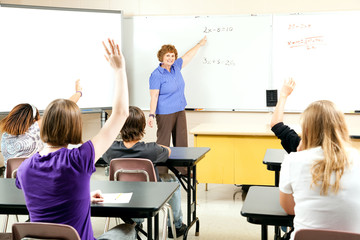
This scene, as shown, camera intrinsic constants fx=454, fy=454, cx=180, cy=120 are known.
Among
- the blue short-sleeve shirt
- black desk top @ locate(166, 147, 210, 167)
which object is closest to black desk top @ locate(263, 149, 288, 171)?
black desk top @ locate(166, 147, 210, 167)

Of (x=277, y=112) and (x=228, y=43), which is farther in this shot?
(x=228, y=43)

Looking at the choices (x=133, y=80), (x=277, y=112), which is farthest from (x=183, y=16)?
(x=277, y=112)

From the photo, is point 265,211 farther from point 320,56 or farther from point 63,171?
point 320,56

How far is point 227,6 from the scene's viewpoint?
6.07 meters

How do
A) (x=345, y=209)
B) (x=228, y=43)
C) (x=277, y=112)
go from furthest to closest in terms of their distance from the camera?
(x=228, y=43) → (x=277, y=112) → (x=345, y=209)

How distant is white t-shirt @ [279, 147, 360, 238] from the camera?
180 cm

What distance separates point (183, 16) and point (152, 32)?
0.49 meters

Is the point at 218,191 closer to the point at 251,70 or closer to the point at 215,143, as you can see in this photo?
the point at 215,143

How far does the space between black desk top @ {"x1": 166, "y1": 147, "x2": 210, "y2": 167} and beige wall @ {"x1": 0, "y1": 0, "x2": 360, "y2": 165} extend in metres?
2.12

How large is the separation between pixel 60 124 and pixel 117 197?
0.52 meters

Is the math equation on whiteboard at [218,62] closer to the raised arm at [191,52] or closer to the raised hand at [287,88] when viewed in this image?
the raised arm at [191,52]

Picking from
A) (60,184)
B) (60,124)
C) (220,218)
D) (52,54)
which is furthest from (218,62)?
(60,184)

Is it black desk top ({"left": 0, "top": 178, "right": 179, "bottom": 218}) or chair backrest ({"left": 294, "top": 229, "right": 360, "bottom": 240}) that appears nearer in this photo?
chair backrest ({"left": 294, "top": 229, "right": 360, "bottom": 240})

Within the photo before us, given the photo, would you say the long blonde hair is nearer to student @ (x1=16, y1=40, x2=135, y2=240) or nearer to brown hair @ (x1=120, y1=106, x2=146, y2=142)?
student @ (x1=16, y1=40, x2=135, y2=240)
